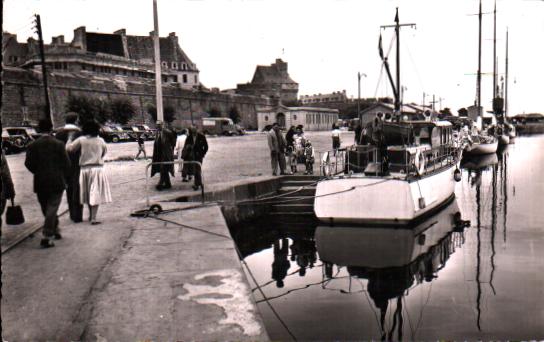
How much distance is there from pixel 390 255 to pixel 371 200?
186 centimetres

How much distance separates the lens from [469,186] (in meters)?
23.0

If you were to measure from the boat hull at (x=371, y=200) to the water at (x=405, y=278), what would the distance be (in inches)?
12.7

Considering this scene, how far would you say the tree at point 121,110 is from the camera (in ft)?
165

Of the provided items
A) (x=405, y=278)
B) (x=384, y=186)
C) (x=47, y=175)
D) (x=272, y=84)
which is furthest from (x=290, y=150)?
(x=272, y=84)

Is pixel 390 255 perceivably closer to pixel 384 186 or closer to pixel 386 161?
pixel 384 186

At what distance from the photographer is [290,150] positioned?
18547mm

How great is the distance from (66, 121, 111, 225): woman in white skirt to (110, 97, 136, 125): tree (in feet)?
144

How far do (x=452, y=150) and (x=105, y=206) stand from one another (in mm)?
12765

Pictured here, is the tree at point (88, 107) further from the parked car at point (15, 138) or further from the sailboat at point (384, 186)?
the sailboat at point (384, 186)

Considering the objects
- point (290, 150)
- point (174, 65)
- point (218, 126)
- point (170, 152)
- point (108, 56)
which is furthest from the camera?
point (174, 65)

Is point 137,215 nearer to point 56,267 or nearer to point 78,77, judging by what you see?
point 56,267

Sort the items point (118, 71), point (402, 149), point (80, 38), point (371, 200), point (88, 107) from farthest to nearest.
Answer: point (118, 71) < point (80, 38) < point (88, 107) < point (402, 149) < point (371, 200)

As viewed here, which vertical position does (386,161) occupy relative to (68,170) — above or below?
below

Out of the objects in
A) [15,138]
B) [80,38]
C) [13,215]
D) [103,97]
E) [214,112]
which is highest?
[80,38]
